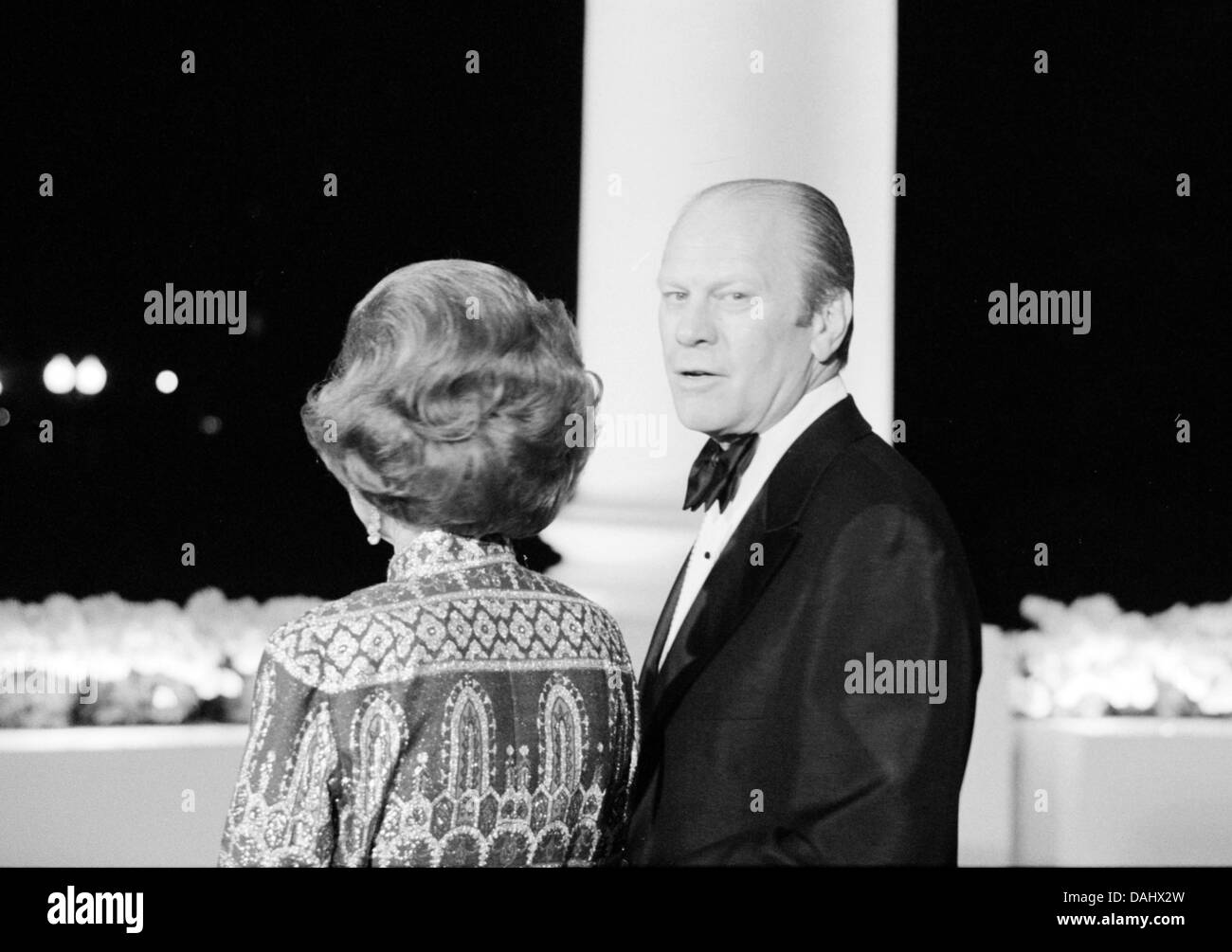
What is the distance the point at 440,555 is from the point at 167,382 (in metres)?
1.49

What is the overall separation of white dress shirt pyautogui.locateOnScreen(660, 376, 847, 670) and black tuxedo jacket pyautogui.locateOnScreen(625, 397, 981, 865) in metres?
0.03

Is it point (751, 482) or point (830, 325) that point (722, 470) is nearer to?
point (751, 482)

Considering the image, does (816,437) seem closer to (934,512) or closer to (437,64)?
(934,512)

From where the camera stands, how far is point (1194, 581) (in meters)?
3.41

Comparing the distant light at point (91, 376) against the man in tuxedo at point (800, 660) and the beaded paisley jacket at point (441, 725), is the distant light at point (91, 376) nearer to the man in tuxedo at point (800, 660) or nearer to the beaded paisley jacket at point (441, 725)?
the man in tuxedo at point (800, 660)

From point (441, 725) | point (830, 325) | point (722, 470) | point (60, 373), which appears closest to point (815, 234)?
point (830, 325)

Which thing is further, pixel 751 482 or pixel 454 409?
pixel 751 482

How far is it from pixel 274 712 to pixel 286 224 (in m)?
1.68

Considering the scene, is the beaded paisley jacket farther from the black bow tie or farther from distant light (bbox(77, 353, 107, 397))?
distant light (bbox(77, 353, 107, 397))

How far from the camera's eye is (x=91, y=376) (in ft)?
10.9

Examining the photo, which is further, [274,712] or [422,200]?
[422,200]

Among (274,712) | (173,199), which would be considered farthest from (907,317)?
(274,712)

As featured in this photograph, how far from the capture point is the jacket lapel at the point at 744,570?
298 cm

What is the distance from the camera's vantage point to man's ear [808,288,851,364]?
10.2 feet
